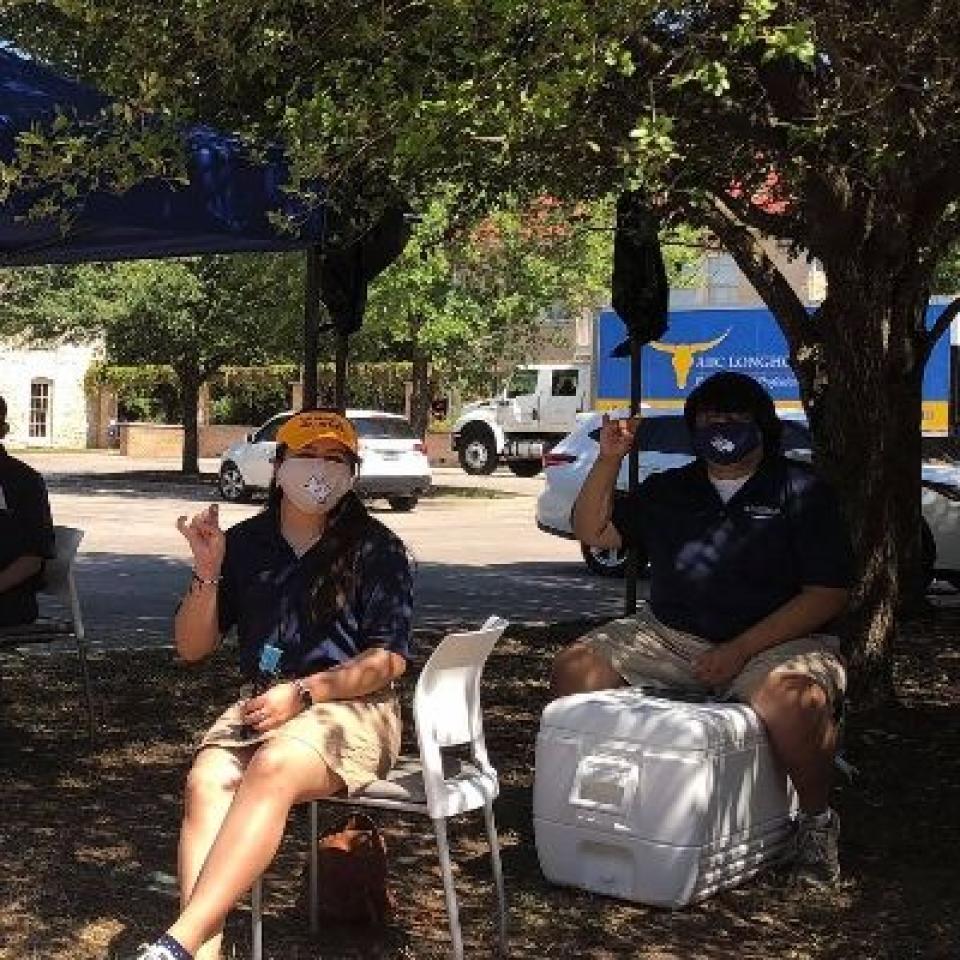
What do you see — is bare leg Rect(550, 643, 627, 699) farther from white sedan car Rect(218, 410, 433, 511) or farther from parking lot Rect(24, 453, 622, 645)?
white sedan car Rect(218, 410, 433, 511)

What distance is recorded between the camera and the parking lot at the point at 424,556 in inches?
496

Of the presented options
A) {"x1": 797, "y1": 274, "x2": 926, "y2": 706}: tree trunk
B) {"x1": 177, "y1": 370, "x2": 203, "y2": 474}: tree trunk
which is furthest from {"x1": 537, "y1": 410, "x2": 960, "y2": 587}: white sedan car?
{"x1": 177, "y1": 370, "x2": 203, "y2": 474}: tree trunk

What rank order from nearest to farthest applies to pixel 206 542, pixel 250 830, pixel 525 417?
pixel 250 830, pixel 206 542, pixel 525 417

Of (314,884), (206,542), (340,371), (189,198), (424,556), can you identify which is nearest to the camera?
(206,542)

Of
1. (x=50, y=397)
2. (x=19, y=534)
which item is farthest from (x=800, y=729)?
(x=50, y=397)

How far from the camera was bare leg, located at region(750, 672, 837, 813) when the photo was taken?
16.3ft

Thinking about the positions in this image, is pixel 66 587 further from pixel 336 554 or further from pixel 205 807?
pixel 205 807

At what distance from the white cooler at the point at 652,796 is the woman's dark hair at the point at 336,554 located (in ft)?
2.84

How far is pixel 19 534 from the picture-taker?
22.9 feet

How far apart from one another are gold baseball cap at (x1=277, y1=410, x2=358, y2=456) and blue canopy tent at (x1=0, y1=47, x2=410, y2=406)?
4.85 feet

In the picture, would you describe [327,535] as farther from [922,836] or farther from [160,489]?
[160,489]

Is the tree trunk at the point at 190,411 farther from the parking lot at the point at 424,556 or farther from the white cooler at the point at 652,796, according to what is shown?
the white cooler at the point at 652,796

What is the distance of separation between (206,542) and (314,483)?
0.32 metres

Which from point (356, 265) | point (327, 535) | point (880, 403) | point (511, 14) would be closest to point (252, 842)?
point (327, 535)
